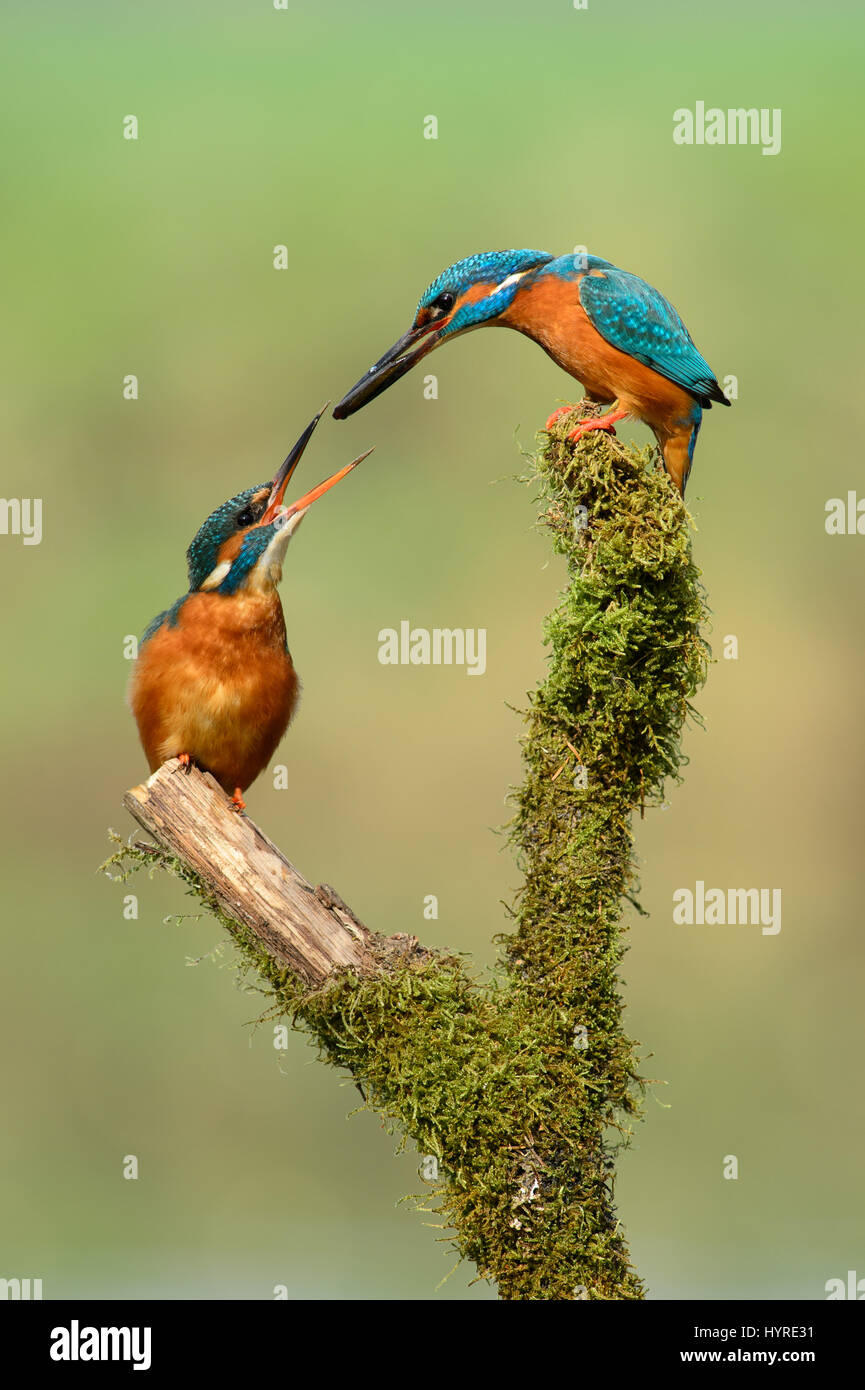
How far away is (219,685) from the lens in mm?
2900

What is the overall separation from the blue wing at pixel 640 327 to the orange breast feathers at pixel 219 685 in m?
0.99

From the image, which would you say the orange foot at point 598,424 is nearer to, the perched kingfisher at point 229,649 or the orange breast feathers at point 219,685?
the perched kingfisher at point 229,649

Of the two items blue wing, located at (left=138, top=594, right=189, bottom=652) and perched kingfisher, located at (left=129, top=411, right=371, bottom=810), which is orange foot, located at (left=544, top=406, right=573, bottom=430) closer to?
perched kingfisher, located at (left=129, top=411, right=371, bottom=810)

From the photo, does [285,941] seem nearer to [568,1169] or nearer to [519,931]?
[519,931]

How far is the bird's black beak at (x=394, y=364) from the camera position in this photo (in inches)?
105

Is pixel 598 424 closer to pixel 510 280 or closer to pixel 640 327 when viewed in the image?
pixel 640 327

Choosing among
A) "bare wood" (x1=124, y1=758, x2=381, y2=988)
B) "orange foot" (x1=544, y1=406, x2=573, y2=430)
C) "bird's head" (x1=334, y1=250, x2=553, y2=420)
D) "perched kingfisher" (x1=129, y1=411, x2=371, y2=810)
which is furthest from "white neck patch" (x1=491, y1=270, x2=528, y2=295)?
"bare wood" (x1=124, y1=758, x2=381, y2=988)

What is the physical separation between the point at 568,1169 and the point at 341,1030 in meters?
0.53

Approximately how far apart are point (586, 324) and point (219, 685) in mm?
1172

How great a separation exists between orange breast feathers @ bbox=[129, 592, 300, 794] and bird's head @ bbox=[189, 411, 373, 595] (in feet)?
0.12

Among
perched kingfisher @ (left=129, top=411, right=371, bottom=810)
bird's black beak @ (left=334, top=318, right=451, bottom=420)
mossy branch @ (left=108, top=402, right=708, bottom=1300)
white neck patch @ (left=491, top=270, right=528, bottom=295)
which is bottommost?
mossy branch @ (left=108, top=402, right=708, bottom=1300)

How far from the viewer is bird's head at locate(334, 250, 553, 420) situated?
268cm

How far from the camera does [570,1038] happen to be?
2.55 meters
